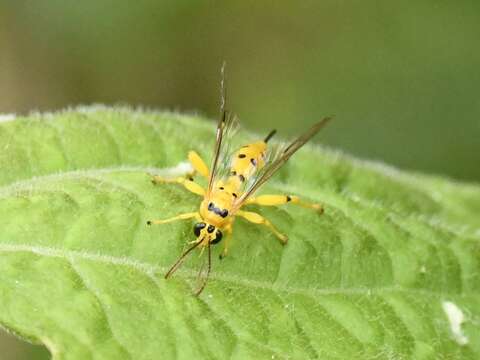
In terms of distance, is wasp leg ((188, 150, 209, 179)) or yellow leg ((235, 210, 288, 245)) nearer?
yellow leg ((235, 210, 288, 245))

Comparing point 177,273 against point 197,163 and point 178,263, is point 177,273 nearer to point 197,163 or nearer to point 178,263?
point 178,263

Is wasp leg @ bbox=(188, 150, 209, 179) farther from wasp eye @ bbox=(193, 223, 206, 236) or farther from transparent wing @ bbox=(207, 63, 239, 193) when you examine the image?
wasp eye @ bbox=(193, 223, 206, 236)

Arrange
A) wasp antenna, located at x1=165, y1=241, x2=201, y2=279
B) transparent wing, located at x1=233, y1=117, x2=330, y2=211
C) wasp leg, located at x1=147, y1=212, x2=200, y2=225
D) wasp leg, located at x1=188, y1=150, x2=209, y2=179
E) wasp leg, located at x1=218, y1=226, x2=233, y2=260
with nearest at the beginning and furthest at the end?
wasp antenna, located at x1=165, y1=241, x2=201, y2=279, wasp leg, located at x1=147, y1=212, x2=200, y2=225, wasp leg, located at x1=218, y1=226, x2=233, y2=260, transparent wing, located at x1=233, y1=117, x2=330, y2=211, wasp leg, located at x1=188, y1=150, x2=209, y2=179

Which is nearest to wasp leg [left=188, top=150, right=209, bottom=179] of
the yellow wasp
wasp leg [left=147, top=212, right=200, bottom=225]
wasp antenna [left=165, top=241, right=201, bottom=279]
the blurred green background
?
the yellow wasp

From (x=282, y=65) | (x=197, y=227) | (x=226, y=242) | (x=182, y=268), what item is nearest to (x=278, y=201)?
(x=226, y=242)

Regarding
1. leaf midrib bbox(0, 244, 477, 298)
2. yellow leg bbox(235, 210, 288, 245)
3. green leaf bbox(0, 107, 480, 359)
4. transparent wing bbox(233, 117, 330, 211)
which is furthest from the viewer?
transparent wing bbox(233, 117, 330, 211)

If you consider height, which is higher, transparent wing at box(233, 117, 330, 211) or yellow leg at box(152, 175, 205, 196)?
transparent wing at box(233, 117, 330, 211)

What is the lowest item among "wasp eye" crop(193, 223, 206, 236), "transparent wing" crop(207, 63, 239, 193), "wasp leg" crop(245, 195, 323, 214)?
"wasp eye" crop(193, 223, 206, 236)
